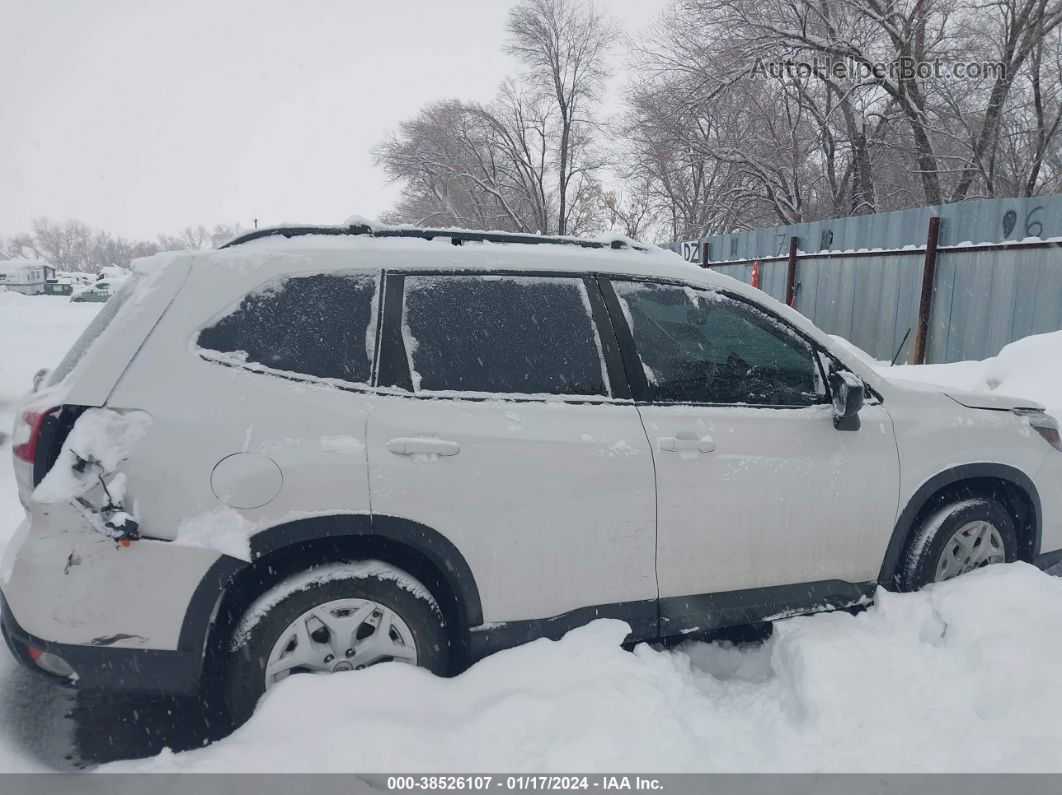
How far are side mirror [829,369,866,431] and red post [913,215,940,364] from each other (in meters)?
8.53

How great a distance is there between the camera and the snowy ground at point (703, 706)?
2.36m

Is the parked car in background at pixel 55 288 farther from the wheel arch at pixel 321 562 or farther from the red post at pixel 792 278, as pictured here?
the wheel arch at pixel 321 562

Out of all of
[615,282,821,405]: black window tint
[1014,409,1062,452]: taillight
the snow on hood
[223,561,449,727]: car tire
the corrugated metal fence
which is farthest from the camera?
the corrugated metal fence

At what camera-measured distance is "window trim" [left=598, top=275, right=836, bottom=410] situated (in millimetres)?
2926

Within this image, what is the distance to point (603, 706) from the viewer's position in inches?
98.3

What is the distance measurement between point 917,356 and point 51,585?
11.1 meters

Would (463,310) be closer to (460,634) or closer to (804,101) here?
(460,634)

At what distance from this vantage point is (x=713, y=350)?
3.13m

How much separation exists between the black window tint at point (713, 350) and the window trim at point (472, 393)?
0.38 feet

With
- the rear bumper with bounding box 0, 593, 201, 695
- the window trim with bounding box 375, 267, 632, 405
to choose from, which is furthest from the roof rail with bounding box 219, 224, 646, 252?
the rear bumper with bounding box 0, 593, 201, 695

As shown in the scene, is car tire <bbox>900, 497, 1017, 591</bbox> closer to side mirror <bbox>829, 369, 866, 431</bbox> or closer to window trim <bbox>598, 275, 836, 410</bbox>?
side mirror <bbox>829, 369, 866, 431</bbox>

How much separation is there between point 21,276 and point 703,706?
44.3 m

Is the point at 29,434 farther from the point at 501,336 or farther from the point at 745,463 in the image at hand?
the point at 745,463

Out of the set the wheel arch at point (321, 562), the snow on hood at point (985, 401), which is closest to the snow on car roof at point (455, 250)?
the wheel arch at point (321, 562)
